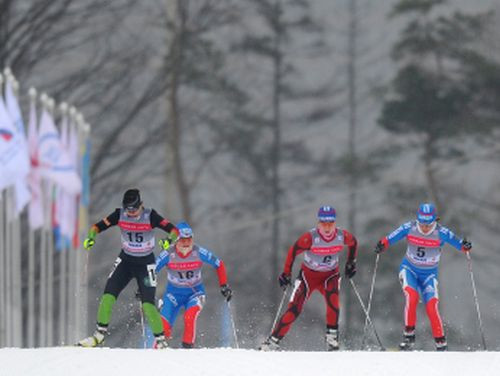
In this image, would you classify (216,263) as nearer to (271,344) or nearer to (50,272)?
(271,344)

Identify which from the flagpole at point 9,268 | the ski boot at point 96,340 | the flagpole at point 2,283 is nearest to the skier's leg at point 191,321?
the ski boot at point 96,340

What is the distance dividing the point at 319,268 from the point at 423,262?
1.00m

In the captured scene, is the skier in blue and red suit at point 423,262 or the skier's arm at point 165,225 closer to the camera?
the skier's arm at point 165,225

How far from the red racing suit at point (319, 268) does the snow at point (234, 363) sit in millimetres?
1778

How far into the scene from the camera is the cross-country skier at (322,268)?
13594 mm

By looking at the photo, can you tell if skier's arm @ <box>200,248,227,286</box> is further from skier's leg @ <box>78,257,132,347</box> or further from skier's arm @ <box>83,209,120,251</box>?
skier's arm @ <box>83,209,120,251</box>

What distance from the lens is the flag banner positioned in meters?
25.4

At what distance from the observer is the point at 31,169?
29672 millimetres

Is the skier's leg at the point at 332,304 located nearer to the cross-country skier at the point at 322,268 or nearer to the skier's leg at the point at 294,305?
the cross-country skier at the point at 322,268

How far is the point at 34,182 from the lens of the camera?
2956 cm

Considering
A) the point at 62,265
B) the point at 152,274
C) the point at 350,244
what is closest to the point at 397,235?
the point at 350,244

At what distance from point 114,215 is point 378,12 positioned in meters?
26.6

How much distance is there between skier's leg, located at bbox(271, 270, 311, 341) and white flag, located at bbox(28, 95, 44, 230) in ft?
52.6

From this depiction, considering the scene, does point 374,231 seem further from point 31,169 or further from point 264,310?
point 31,169
